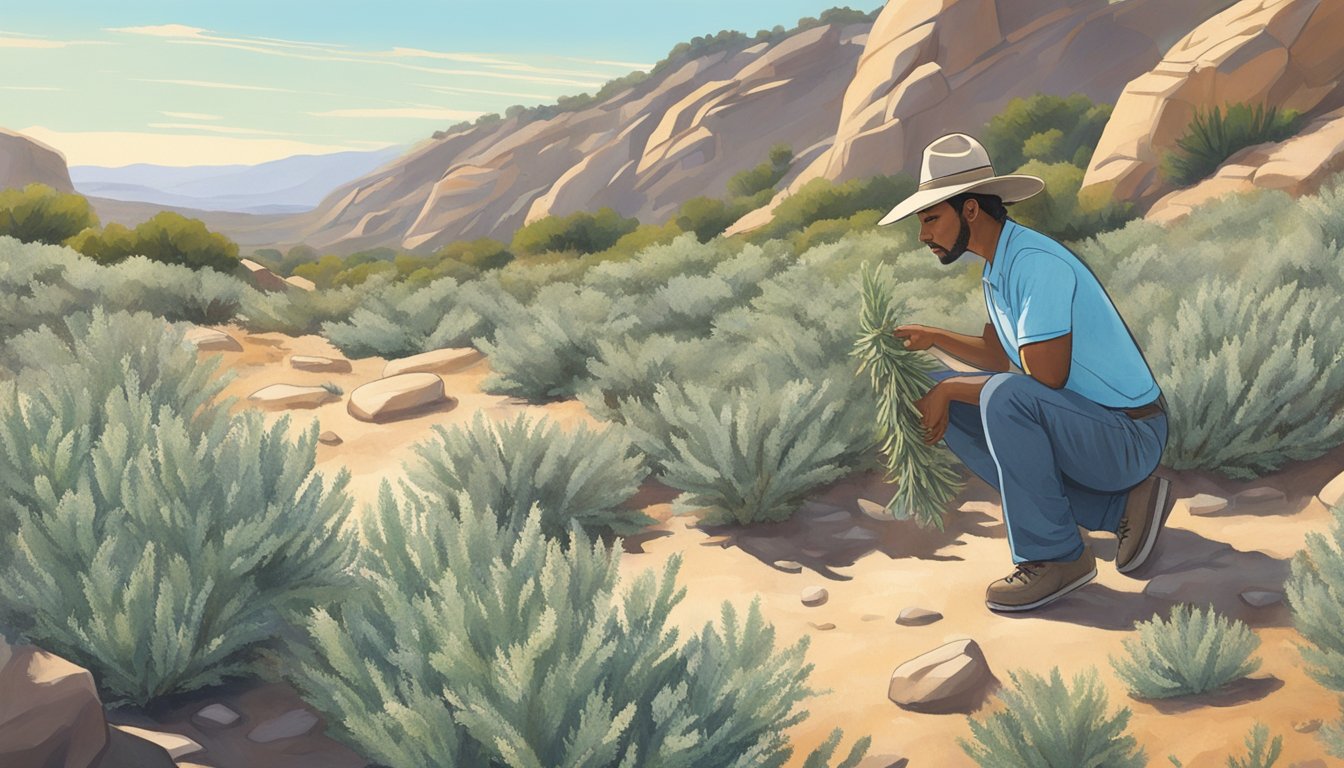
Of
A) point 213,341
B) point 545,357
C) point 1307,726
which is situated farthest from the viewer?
point 213,341

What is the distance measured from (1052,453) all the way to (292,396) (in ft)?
18.2

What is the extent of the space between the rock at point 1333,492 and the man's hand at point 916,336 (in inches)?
70.9

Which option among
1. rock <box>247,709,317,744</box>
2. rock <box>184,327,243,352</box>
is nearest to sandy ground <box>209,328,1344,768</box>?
rock <box>247,709,317,744</box>

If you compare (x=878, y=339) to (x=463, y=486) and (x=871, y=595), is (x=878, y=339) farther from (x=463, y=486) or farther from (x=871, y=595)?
(x=463, y=486)

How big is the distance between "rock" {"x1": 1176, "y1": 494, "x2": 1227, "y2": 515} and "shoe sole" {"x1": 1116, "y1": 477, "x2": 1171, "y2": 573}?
0.75 metres

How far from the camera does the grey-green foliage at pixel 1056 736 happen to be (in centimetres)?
264

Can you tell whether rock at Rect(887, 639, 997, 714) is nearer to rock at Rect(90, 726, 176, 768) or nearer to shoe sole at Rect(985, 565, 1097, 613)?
shoe sole at Rect(985, 565, 1097, 613)

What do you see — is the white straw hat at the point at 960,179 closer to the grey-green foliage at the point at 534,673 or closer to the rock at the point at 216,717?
the grey-green foliage at the point at 534,673

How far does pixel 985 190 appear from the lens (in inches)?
144

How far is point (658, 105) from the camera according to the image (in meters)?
64.9

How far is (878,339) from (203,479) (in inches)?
94.0

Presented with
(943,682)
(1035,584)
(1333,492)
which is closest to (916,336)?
(1035,584)

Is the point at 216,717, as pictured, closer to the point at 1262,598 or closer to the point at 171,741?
the point at 171,741

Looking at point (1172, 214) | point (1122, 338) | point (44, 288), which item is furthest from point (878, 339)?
point (1172, 214)
